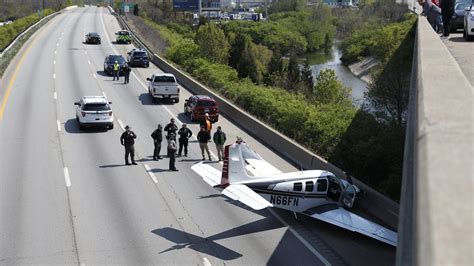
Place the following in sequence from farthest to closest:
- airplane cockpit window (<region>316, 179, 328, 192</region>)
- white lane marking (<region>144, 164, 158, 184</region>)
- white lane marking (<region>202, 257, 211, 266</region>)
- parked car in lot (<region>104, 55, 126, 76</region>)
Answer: parked car in lot (<region>104, 55, 126, 76</region>) → white lane marking (<region>144, 164, 158, 184</region>) → airplane cockpit window (<region>316, 179, 328, 192</region>) → white lane marking (<region>202, 257, 211, 266</region>)

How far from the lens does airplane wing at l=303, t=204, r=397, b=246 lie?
50.8 feet

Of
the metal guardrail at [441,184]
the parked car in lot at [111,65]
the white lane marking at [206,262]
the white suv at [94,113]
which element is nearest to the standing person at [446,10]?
the white suv at [94,113]

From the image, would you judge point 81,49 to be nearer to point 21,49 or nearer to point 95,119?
point 21,49

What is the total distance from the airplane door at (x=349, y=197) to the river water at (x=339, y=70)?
1387 inches

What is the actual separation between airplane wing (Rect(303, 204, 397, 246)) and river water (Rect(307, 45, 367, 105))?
119 feet

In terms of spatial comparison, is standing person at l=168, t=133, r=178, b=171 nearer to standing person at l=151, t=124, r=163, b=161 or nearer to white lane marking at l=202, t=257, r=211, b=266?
standing person at l=151, t=124, r=163, b=161

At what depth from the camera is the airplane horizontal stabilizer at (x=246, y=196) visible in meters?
15.4

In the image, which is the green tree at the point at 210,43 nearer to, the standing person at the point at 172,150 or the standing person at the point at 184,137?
the standing person at the point at 184,137

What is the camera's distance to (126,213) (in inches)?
716

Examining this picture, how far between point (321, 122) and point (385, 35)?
4397 centimetres

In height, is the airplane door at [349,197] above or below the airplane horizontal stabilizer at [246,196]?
below

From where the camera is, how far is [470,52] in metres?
23.0

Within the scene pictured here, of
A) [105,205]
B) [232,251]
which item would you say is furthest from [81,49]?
[232,251]

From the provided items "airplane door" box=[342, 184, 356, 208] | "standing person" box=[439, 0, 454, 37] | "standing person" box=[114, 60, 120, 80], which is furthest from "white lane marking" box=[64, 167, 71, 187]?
"standing person" box=[114, 60, 120, 80]
